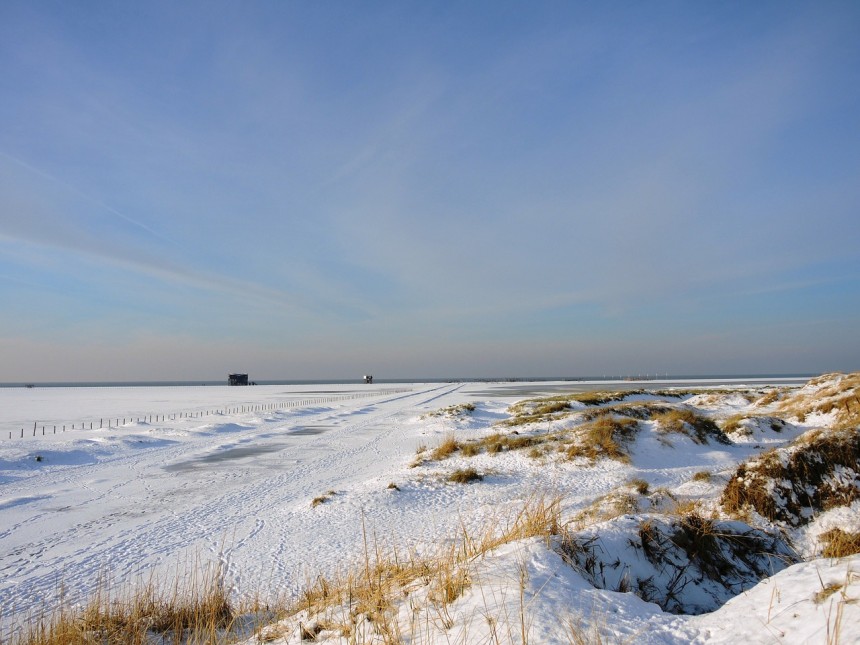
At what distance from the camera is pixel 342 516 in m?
11.9

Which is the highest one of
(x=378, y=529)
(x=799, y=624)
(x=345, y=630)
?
(x=799, y=624)

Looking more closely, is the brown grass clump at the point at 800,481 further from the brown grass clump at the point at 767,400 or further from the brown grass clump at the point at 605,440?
the brown grass clump at the point at 767,400

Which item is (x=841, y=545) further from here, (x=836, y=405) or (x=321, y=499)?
(x=836, y=405)

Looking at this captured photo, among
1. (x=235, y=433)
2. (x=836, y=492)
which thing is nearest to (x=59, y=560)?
(x=836, y=492)

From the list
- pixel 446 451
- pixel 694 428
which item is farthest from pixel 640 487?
pixel 694 428

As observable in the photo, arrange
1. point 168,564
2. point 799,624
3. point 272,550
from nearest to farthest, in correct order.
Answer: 1. point 799,624
2. point 168,564
3. point 272,550

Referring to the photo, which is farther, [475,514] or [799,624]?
[475,514]

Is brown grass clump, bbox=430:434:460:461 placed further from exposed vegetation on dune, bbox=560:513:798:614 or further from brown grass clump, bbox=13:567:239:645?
exposed vegetation on dune, bbox=560:513:798:614

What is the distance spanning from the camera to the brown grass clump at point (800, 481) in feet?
24.1

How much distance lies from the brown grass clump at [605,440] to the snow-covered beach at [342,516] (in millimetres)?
384

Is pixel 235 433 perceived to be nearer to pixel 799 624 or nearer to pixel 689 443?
pixel 689 443

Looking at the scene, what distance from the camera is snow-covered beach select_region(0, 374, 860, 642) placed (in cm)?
374

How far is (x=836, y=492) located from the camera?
7.48 m

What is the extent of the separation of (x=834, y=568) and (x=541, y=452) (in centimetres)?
1397
